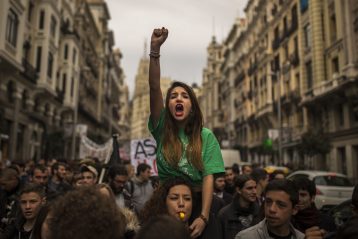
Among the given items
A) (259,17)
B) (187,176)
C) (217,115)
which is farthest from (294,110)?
(217,115)

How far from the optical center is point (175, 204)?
2904 millimetres

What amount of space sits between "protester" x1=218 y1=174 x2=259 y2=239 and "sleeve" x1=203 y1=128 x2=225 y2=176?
181cm

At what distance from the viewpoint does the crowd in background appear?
182 cm

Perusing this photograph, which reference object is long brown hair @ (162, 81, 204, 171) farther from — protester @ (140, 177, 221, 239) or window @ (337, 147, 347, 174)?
window @ (337, 147, 347, 174)

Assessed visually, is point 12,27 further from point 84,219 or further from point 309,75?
point 84,219

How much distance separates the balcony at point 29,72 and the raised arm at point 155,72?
82.7 feet

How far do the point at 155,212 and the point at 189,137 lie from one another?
2.43 ft

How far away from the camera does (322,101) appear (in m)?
30.3

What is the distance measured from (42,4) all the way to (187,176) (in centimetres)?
3069

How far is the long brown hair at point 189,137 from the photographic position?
10.5 ft

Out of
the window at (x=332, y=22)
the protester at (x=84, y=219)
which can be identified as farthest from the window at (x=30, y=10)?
the protester at (x=84, y=219)

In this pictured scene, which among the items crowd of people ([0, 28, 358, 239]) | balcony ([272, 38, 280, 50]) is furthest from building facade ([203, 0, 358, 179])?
crowd of people ([0, 28, 358, 239])

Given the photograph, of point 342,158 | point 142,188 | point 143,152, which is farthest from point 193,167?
point 342,158

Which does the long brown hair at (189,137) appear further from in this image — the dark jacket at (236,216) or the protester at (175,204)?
the dark jacket at (236,216)
